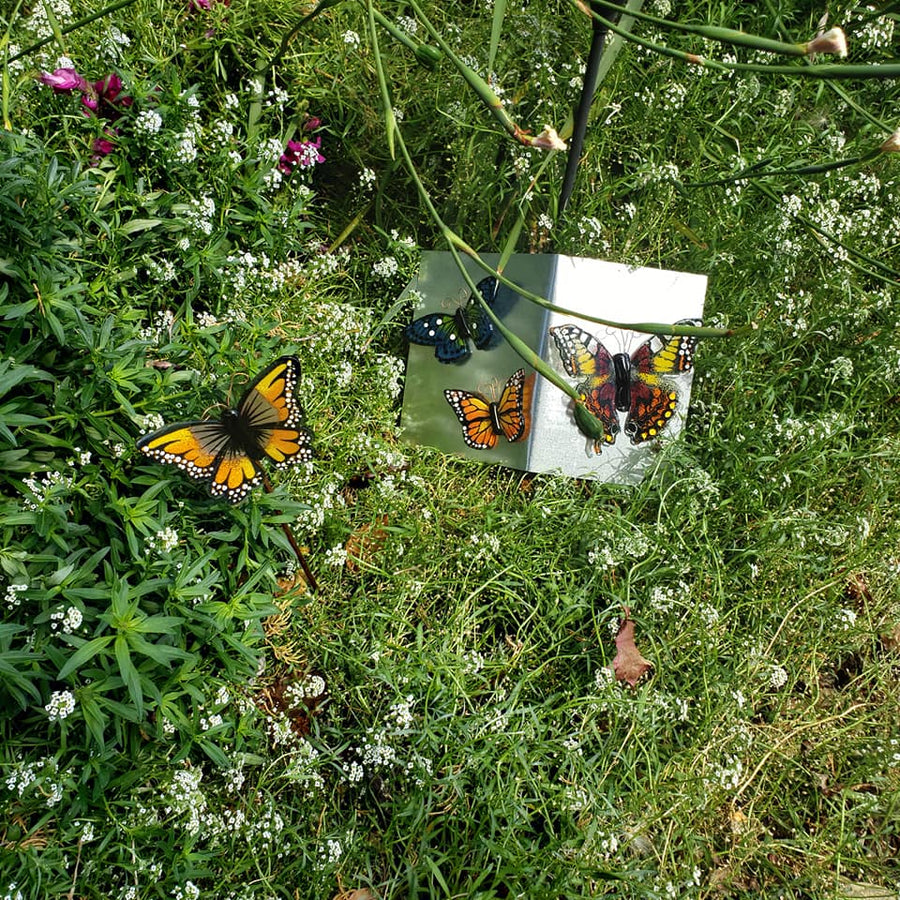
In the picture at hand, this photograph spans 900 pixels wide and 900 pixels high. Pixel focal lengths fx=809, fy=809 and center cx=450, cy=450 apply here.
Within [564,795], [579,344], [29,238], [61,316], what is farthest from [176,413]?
[564,795]

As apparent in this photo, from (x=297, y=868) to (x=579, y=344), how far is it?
189 cm

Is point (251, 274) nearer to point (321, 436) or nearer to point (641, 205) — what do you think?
point (321, 436)

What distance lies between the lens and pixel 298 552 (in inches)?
97.6

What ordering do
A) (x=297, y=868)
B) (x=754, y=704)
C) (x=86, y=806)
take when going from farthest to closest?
(x=754, y=704), (x=297, y=868), (x=86, y=806)

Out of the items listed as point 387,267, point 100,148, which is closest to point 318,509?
point 387,267

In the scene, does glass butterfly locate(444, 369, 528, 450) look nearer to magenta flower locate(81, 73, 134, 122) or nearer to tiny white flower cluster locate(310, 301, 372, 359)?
tiny white flower cluster locate(310, 301, 372, 359)

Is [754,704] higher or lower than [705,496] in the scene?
lower

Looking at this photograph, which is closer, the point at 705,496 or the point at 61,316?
the point at 61,316

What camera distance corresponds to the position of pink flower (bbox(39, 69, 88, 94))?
258cm

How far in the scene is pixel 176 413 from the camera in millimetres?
2406

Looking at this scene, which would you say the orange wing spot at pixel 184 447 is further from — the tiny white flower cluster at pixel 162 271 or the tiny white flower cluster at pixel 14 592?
the tiny white flower cluster at pixel 162 271

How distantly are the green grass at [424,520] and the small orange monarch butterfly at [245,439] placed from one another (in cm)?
16

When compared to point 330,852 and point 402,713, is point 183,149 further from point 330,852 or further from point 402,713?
point 330,852

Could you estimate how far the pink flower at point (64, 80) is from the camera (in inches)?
102
